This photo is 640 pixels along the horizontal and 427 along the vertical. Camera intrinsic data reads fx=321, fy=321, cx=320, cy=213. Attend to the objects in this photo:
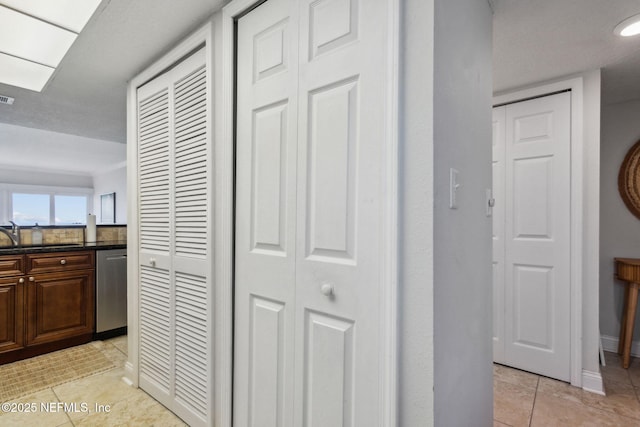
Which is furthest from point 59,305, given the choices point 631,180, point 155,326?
point 631,180

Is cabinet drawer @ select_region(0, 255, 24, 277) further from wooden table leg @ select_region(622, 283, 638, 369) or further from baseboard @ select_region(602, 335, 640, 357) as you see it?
baseboard @ select_region(602, 335, 640, 357)

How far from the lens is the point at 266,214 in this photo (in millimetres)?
1389

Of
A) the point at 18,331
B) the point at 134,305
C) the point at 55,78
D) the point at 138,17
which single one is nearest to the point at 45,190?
the point at 18,331

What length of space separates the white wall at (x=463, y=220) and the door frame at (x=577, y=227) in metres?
1.21

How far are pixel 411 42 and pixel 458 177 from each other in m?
0.46

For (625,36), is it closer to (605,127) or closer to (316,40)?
(605,127)

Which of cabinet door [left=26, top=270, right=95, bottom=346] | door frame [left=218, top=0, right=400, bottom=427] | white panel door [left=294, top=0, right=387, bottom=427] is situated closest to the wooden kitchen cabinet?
cabinet door [left=26, top=270, right=95, bottom=346]

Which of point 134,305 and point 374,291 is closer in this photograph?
point 374,291

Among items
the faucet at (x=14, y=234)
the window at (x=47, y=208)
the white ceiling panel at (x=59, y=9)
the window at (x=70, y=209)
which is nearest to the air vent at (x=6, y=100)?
the faucet at (x=14, y=234)

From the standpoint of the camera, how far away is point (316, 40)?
121 centimetres

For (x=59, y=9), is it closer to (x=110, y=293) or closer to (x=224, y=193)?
(x=224, y=193)

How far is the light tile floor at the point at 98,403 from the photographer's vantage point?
184 centimetres

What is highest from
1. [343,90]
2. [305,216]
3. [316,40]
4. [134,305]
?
[316,40]

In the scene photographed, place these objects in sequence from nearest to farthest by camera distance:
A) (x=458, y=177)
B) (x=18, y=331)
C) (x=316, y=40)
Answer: (x=458, y=177) → (x=316, y=40) → (x=18, y=331)
